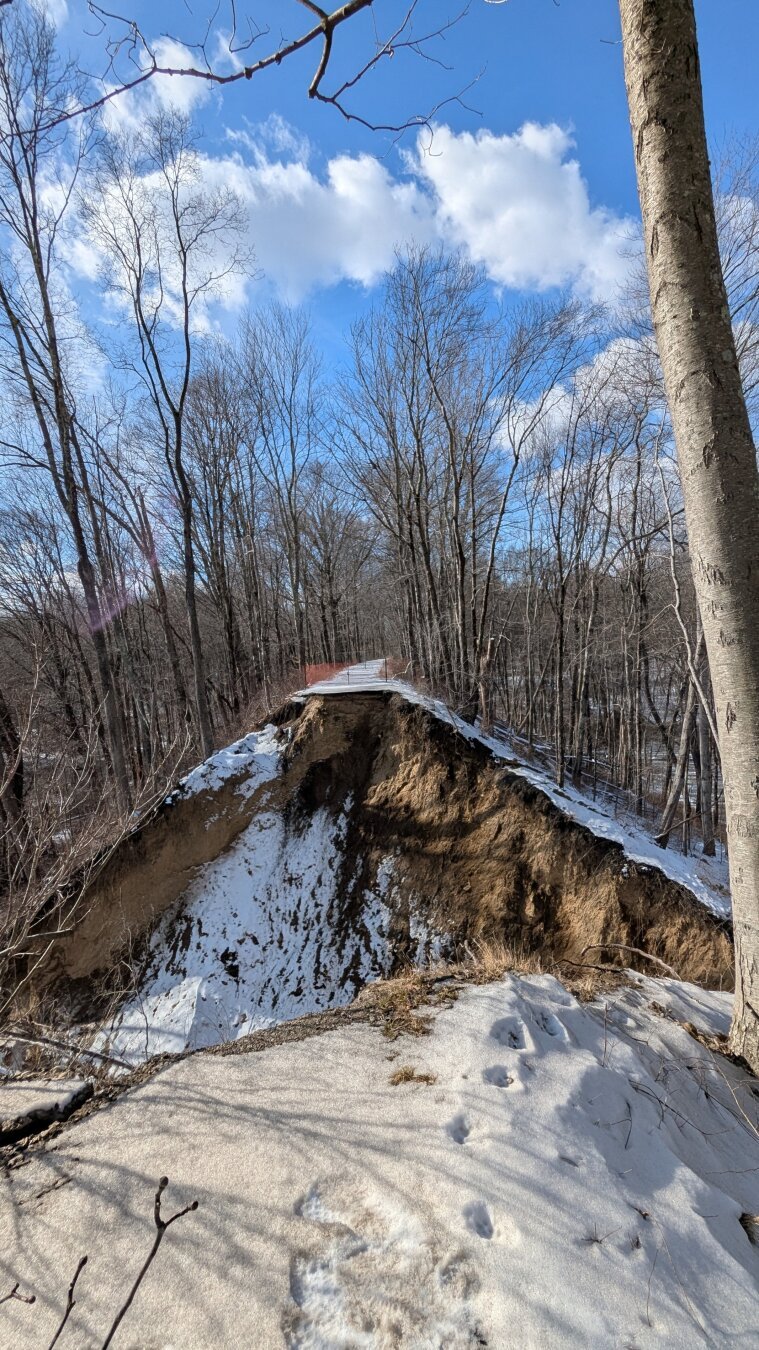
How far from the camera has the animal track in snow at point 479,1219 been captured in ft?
5.78

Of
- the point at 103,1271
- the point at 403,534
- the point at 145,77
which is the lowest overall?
the point at 103,1271

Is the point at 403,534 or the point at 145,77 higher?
the point at 403,534

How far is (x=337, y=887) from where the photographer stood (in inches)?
357

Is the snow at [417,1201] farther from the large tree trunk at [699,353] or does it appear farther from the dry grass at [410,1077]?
the large tree trunk at [699,353]

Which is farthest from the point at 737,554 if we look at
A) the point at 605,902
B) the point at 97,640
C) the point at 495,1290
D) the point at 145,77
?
the point at 97,640

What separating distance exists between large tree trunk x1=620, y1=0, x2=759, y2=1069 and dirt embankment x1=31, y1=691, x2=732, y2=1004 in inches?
201

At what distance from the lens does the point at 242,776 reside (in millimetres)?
10289

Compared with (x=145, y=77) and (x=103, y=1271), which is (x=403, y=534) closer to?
(x=145, y=77)

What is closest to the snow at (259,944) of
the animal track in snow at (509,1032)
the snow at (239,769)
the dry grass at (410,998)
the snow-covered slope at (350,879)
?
the snow-covered slope at (350,879)

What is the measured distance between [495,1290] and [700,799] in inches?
675

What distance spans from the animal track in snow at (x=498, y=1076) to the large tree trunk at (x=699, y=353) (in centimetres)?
170

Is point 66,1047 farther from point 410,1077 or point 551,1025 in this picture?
point 551,1025

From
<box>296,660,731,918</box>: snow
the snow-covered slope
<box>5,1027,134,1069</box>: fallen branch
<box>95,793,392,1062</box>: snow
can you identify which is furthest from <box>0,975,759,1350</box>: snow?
<box>95,793,392,1062</box>: snow

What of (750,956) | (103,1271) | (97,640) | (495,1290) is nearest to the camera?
(495,1290)
